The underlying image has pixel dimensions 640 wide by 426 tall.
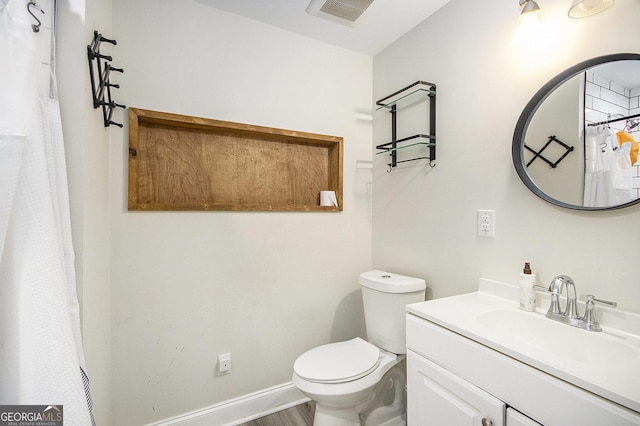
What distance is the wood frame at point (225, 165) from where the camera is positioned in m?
1.53

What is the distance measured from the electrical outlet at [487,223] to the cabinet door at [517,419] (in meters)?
0.75

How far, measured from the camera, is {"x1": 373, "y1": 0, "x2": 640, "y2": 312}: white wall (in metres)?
1.01

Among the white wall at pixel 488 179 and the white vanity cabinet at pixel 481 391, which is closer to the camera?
the white vanity cabinet at pixel 481 391

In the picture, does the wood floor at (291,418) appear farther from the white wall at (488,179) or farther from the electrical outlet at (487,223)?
the electrical outlet at (487,223)

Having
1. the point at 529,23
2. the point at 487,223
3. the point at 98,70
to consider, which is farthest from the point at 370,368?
the point at 98,70

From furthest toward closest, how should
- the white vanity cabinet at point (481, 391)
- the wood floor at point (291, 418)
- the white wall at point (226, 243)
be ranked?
the wood floor at point (291, 418) < the white wall at point (226, 243) < the white vanity cabinet at point (481, 391)

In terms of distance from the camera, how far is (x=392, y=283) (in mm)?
1563

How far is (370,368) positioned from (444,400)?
439mm

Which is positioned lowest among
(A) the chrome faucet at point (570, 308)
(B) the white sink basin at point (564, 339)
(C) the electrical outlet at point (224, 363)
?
(C) the electrical outlet at point (224, 363)

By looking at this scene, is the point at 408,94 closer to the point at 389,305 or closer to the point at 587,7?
the point at 587,7

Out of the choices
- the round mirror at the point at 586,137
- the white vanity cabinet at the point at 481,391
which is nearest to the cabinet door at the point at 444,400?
the white vanity cabinet at the point at 481,391

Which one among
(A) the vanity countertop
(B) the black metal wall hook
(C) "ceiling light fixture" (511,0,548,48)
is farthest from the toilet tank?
(B) the black metal wall hook

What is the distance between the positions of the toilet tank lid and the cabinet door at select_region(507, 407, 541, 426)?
29.1 inches

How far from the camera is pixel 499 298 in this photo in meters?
1.30
